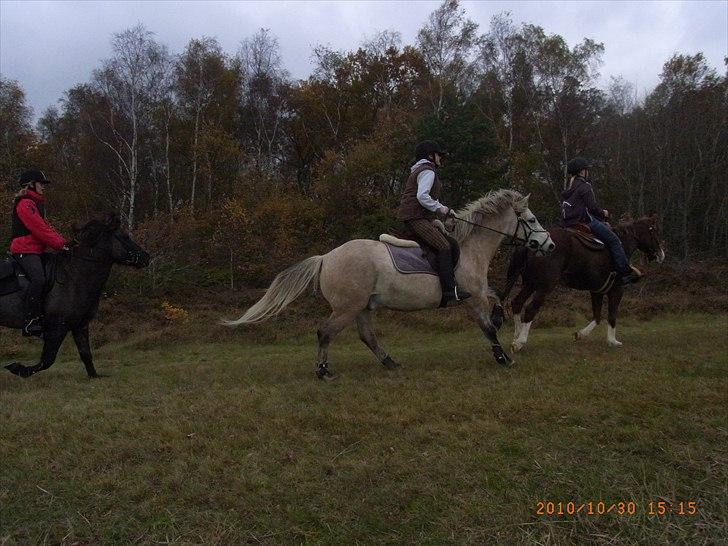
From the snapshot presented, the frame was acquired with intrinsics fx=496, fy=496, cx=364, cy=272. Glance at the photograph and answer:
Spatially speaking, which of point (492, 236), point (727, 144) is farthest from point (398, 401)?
point (727, 144)

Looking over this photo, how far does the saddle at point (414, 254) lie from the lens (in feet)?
22.1

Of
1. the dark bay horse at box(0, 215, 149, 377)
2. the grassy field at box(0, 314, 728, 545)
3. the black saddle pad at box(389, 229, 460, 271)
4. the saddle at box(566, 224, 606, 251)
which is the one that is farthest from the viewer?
the saddle at box(566, 224, 606, 251)

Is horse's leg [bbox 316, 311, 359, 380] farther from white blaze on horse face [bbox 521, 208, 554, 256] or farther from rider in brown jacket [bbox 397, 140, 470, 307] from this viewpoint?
white blaze on horse face [bbox 521, 208, 554, 256]

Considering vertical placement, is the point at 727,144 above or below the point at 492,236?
above

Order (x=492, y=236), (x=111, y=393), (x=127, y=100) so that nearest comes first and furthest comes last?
(x=111, y=393), (x=492, y=236), (x=127, y=100)

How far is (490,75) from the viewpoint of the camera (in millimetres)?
33250

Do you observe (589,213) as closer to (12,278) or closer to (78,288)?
(78,288)

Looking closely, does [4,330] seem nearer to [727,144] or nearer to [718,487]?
[718,487]

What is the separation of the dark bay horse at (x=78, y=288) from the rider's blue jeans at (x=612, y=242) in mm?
7499

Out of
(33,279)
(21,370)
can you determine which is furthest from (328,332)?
(21,370)

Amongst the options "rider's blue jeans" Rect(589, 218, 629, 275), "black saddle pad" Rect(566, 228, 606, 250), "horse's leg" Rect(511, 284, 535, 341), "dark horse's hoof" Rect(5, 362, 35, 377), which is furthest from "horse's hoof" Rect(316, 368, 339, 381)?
"rider's blue jeans" Rect(589, 218, 629, 275)

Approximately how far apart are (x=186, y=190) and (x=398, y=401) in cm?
2733

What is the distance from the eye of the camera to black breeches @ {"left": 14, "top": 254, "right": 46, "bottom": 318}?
6.77 m

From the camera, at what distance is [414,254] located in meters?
6.85
